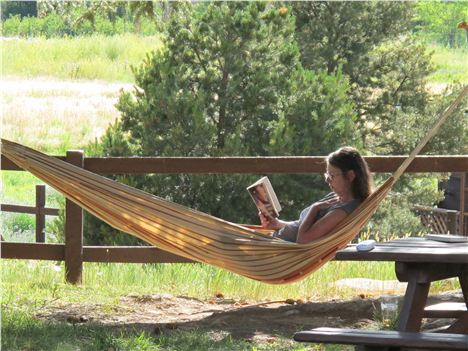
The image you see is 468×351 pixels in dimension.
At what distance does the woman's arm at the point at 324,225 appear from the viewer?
4402mm

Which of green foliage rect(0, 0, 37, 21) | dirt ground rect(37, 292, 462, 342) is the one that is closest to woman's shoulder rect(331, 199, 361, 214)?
dirt ground rect(37, 292, 462, 342)

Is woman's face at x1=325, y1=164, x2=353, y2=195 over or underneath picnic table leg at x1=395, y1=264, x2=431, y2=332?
over

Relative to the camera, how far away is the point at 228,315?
16.9ft

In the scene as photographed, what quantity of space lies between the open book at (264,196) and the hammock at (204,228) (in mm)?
178

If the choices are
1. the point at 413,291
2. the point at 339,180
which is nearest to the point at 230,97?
the point at 339,180

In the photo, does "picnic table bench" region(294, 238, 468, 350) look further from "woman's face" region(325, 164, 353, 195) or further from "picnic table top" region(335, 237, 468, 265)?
"woman's face" region(325, 164, 353, 195)

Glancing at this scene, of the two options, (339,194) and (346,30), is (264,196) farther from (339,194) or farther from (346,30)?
(346,30)

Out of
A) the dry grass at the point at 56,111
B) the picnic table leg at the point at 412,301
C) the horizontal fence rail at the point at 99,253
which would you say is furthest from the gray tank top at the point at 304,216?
the dry grass at the point at 56,111

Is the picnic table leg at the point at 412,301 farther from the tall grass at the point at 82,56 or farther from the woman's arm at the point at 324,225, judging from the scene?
the tall grass at the point at 82,56

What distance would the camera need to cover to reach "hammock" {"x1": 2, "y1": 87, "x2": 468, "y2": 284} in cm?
429

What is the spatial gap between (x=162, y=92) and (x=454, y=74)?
10.7m

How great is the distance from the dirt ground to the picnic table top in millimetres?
1077

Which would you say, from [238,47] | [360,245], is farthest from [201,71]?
[360,245]

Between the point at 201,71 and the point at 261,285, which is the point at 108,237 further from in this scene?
the point at 261,285
